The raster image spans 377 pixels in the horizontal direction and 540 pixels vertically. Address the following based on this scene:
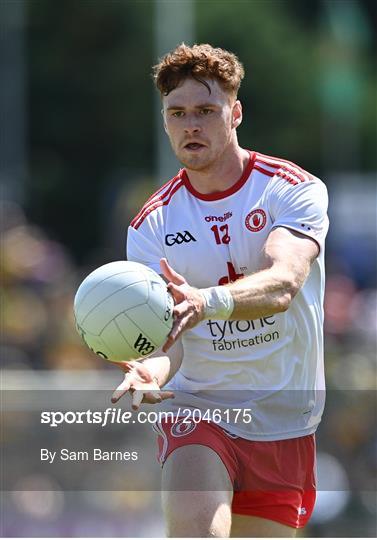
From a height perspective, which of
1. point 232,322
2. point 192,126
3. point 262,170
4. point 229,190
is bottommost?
point 232,322

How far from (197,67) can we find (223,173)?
57cm

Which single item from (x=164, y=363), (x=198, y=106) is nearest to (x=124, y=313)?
(x=164, y=363)

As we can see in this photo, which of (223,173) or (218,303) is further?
(223,173)

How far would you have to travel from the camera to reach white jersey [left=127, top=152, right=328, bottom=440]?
6.64 meters

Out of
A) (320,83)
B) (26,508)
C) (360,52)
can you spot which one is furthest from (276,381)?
(360,52)

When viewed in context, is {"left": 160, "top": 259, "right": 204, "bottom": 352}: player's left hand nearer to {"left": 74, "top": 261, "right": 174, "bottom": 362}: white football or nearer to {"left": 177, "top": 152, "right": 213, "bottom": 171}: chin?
{"left": 74, "top": 261, "right": 174, "bottom": 362}: white football

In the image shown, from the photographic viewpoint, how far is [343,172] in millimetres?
37344

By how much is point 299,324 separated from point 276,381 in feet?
1.06

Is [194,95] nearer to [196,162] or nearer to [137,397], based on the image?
[196,162]

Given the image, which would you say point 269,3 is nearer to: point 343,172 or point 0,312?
point 343,172

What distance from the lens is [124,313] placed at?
19.3 feet

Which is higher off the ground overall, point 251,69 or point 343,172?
point 251,69

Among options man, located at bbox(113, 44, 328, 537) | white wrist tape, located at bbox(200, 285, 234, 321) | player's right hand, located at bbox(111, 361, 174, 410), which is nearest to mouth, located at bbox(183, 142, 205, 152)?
man, located at bbox(113, 44, 328, 537)

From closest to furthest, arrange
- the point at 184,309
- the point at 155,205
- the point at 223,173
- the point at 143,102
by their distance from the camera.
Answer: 1. the point at 184,309
2. the point at 223,173
3. the point at 155,205
4. the point at 143,102
